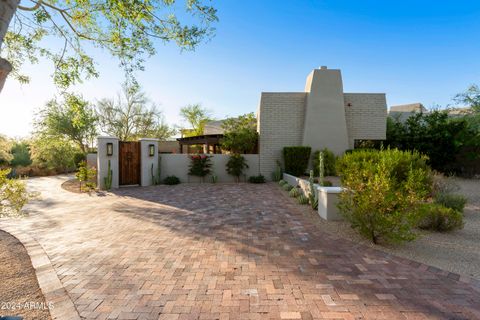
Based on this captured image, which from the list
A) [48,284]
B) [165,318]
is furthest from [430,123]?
[48,284]

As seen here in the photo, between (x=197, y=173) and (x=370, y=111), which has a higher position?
(x=370, y=111)

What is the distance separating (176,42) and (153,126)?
64.6 ft

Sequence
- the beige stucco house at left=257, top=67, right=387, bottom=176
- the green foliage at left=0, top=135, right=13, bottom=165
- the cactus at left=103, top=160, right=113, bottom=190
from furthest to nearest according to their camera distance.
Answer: the green foliage at left=0, top=135, right=13, bottom=165 → the beige stucco house at left=257, top=67, right=387, bottom=176 → the cactus at left=103, top=160, right=113, bottom=190

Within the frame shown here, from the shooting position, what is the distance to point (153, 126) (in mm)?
23797

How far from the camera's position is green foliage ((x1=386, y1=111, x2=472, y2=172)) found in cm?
1038

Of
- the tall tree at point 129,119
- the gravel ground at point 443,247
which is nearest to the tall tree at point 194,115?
the tall tree at point 129,119

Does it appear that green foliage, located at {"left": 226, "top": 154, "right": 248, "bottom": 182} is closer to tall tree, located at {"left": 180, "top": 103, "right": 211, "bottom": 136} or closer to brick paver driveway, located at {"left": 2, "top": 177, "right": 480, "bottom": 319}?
brick paver driveway, located at {"left": 2, "top": 177, "right": 480, "bottom": 319}

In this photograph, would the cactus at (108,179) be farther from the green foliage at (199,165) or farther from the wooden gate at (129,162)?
the green foliage at (199,165)

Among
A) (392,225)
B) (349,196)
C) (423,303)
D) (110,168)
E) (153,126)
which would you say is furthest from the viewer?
(153,126)

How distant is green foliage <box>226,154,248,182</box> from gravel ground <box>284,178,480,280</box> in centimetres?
687

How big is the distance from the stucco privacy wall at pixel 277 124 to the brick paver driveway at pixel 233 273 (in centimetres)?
695

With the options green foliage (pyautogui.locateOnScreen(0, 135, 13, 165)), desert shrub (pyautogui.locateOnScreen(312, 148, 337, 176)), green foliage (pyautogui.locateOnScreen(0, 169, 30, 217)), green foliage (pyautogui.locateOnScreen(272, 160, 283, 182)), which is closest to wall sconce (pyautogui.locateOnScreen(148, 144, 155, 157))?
green foliage (pyautogui.locateOnScreen(272, 160, 283, 182))

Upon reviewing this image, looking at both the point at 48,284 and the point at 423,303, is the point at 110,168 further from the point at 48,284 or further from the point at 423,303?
the point at 423,303

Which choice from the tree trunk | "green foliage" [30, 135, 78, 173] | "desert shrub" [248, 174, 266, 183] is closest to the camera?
the tree trunk
